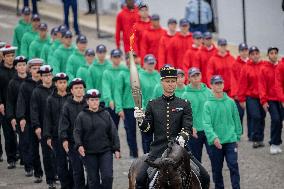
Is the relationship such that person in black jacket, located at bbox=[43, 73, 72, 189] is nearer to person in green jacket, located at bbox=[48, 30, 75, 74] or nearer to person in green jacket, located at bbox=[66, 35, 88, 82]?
person in green jacket, located at bbox=[66, 35, 88, 82]

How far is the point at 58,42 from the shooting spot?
81.7 ft

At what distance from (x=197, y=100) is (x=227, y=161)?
1.46 meters

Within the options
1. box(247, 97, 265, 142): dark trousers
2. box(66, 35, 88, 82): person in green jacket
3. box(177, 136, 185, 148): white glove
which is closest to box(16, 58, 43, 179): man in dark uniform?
box(66, 35, 88, 82): person in green jacket

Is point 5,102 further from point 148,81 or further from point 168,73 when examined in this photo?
point 168,73

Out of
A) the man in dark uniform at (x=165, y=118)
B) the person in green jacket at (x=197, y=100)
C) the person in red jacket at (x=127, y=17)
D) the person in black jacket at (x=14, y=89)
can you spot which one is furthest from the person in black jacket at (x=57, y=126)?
the person in red jacket at (x=127, y=17)

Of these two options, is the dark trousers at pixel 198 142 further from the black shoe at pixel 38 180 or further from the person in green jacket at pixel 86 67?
the person in green jacket at pixel 86 67

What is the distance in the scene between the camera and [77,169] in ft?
59.3

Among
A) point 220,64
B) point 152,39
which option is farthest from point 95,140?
point 152,39

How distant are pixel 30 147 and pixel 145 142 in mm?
2306

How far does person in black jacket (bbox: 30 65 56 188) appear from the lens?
19.4 m

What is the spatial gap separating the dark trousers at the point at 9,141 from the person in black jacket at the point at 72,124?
319cm

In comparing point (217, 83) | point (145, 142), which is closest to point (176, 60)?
point (145, 142)

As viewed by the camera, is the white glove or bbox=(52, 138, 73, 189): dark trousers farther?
bbox=(52, 138, 73, 189): dark trousers

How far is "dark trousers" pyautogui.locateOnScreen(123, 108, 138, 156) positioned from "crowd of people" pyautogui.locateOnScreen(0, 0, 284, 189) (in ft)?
0.07
